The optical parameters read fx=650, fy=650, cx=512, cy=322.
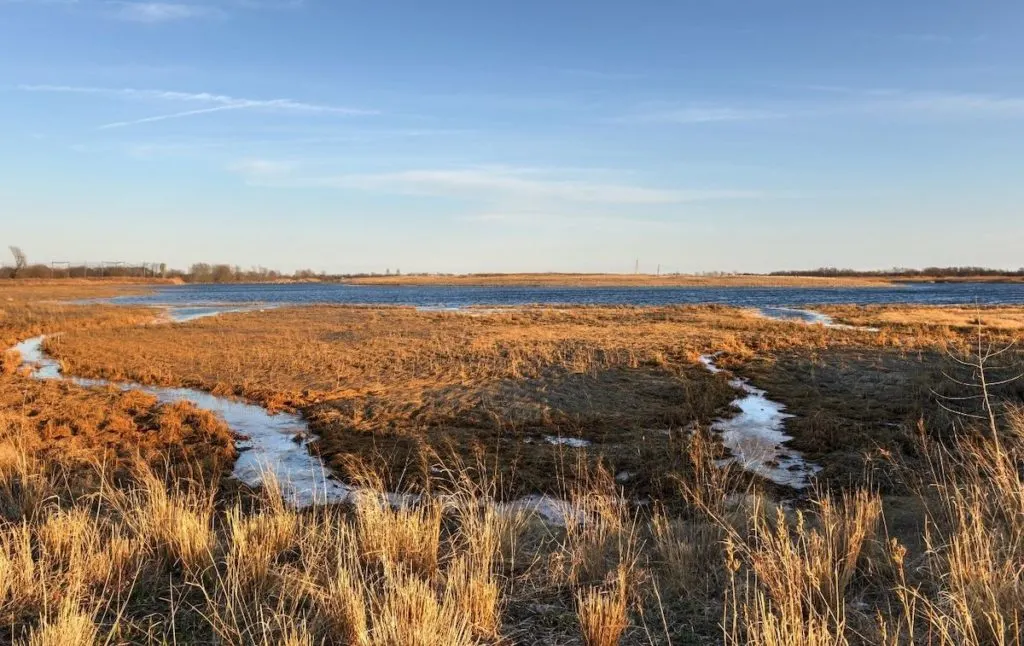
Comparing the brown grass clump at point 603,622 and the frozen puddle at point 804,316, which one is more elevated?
the brown grass clump at point 603,622

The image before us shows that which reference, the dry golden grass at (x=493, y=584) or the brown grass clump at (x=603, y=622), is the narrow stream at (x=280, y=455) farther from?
the brown grass clump at (x=603, y=622)

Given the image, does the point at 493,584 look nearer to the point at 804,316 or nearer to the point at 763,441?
the point at 763,441

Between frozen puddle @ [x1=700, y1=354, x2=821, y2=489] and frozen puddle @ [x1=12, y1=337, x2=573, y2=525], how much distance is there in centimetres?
326

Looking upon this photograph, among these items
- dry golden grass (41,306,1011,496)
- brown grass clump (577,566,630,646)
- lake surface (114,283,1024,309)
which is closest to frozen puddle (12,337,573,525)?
dry golden grass (41,306,1011,496)

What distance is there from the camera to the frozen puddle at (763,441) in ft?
36.7

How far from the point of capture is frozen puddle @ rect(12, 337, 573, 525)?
30.2ft

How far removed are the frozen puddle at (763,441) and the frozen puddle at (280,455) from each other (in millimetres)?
3257

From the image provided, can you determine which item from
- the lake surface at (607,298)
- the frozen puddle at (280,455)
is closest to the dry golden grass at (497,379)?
the frozen puddle at (280,455)

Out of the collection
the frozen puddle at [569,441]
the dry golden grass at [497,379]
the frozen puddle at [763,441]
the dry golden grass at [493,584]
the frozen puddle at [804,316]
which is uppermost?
the dry golden grass at [493,584]

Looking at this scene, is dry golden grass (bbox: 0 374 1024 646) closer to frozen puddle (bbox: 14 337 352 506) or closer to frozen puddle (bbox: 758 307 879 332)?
frozen puddle (bbox: 14 337 352 506)

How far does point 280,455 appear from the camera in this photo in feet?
41.6

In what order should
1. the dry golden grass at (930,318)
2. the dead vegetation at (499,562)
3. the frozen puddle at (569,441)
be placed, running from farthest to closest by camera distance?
the dry golden grass at (930,318), the frozen puddle at (569,441), the dead vegetation at (499,562)

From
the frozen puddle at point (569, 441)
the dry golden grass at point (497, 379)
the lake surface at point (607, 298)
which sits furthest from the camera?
the lake surface at point (607, 298)

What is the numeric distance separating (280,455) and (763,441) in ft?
32.1
